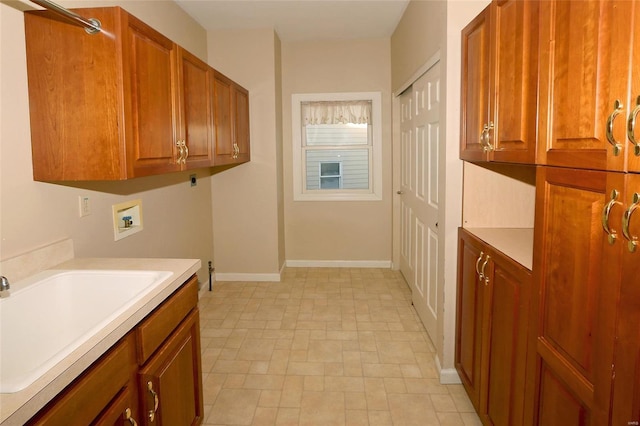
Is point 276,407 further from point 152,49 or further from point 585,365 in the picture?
point 152,49

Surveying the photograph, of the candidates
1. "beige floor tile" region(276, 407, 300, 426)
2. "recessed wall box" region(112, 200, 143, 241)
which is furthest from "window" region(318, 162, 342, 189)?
"beige floor tile" region(276, 407, 300, 426)

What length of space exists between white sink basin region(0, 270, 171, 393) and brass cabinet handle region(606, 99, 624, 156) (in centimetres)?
143

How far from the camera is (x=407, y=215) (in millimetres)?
4336

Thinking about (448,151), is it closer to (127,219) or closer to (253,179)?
(127,219)

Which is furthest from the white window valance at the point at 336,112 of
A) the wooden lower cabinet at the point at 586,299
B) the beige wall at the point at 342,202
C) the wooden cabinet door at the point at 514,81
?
the wooden lower cabinet at the point at 586,299

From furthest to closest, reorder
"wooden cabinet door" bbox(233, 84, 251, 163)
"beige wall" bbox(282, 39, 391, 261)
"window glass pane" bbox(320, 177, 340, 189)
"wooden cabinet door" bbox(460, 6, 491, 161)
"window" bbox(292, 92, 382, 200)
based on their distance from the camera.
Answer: "window glass pane" bbox(320, 177, 340, 189)
"window" bbox(292, 92, 382, 200)
"beige wall" bbox(282, 39, 391, 261)
"wooden cabinet door" bbox(233, 84, 251, 163)
"wooden cabinet door" bbox(460, 6, 491, 161)

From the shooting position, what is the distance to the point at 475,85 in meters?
2.15

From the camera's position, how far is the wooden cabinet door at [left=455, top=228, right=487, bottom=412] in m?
2.13

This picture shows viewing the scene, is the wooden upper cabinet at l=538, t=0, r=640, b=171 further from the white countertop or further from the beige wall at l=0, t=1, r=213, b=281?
the beige wall at l=0, t=1, r=213, b=281

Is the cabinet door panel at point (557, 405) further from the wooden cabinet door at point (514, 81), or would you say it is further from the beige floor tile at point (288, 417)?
the beige floor tile at point (288, 417)

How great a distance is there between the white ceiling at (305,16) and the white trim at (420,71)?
0.67 metres

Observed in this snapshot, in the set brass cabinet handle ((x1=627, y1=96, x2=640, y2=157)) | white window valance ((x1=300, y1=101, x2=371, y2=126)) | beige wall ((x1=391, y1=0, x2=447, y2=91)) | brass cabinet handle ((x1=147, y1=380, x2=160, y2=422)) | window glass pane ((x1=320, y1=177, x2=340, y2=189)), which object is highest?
beige wall ((x1=391, y1=0, x2=447, y2=91))

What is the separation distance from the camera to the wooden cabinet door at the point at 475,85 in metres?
2.00

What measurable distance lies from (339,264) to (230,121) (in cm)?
229
